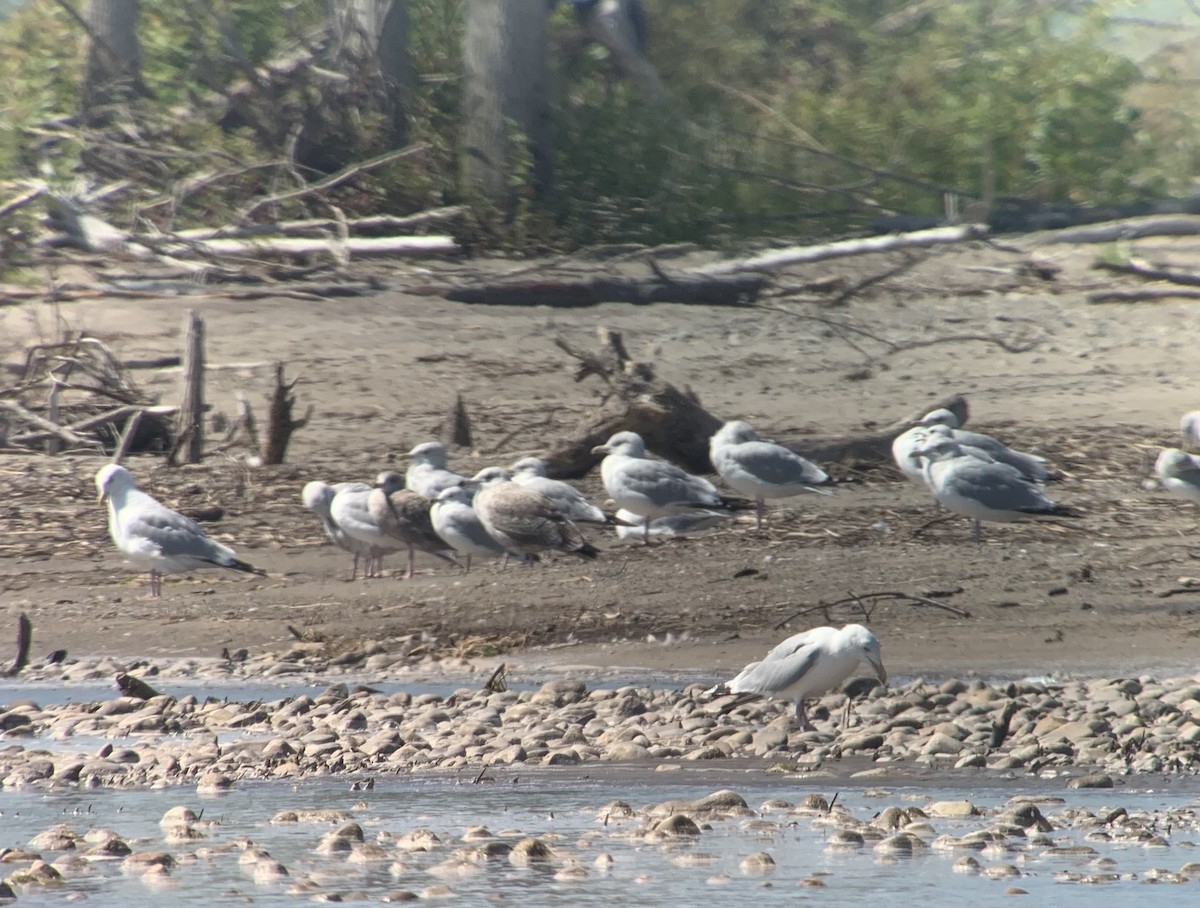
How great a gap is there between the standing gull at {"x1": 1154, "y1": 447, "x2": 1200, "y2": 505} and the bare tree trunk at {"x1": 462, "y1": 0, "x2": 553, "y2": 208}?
7.03 metres

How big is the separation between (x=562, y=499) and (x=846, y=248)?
3.95 metres

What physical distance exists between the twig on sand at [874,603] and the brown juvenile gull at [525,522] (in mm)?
1608

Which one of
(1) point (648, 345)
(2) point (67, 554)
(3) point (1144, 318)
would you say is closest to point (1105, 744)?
(2) point (67, 554)

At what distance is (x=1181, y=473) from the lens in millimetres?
10047

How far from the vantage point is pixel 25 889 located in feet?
14.7

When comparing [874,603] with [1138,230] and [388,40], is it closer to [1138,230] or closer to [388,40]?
[1138,230]

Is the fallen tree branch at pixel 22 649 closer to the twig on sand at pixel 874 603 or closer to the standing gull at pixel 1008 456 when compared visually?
the twig on sand at pixel 874 603

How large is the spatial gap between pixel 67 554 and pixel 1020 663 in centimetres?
517

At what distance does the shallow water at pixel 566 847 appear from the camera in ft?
A: 14.4

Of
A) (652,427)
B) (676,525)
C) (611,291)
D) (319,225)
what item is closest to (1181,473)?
(676,525)

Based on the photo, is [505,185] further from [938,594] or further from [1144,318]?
[938,594]

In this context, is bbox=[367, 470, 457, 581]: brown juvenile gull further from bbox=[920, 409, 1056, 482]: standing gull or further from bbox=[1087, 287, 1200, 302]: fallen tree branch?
bbox=[1087, 287, 1200, 302]: fallen tree branch

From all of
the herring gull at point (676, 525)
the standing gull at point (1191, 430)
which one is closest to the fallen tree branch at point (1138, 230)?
the standing gull at point (1191, 430)

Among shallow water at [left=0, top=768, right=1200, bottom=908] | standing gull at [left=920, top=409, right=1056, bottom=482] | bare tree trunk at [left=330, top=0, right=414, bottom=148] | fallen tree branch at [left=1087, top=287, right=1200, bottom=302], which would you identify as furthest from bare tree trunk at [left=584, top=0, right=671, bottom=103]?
shallow water at [left=0, top=768, right=1200, bottom=908]
